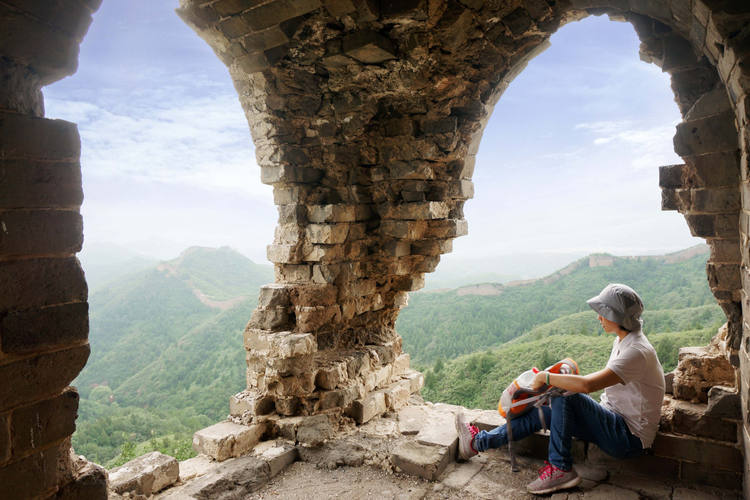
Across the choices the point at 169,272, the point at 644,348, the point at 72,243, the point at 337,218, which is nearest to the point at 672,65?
the point at 644,348

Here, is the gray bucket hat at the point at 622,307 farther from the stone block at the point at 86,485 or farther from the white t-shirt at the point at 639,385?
the stone block at the point at 86,485

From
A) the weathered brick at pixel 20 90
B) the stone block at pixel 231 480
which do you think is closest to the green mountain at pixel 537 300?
the stone block at pixel 231 480

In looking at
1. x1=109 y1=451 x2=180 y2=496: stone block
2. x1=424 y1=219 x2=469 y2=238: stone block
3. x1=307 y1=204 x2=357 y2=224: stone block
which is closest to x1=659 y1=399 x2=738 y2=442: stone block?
x1=424 y1=219 x2=469 y2=238: stone block

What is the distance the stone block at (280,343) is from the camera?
4422 millimetres

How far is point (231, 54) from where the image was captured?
4297 millimetres

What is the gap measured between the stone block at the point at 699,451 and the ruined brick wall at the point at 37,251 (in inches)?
146

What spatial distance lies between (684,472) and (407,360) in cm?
306

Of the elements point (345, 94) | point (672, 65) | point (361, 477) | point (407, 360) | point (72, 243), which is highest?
point (345, 94)

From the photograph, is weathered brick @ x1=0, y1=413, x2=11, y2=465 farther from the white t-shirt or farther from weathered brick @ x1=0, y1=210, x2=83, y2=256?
the white t-shirt

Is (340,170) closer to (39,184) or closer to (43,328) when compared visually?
(39,184)

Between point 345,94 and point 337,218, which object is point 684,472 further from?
point 345,94

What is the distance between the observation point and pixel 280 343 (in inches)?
176

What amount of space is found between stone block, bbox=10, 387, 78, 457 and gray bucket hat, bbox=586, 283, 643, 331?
119 inches

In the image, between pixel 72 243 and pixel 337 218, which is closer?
pixel 72 243
